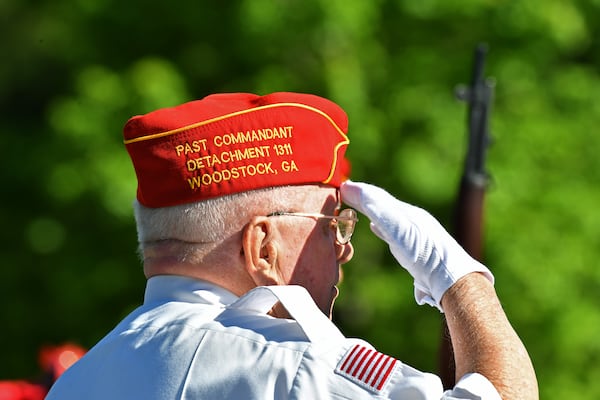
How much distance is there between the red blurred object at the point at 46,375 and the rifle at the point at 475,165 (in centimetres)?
187

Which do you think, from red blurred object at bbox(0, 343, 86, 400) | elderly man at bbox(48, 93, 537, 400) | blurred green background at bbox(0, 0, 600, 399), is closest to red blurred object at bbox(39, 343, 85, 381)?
red blurred object at bbox(0, 343, 86, 400)

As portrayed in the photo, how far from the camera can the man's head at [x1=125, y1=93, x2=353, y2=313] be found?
2248mm

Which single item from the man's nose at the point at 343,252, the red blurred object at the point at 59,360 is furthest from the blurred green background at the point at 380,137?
the man's nose at the point at 343,252

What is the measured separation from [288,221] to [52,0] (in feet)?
26.7

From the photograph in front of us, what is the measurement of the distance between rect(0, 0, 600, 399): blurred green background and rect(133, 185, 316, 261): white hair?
18.2 ft

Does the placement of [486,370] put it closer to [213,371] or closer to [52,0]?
[213,371]

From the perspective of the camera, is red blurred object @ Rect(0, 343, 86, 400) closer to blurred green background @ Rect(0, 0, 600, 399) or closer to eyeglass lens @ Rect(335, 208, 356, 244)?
eyeglass lens @ Rect(335, 208, 356, 244)

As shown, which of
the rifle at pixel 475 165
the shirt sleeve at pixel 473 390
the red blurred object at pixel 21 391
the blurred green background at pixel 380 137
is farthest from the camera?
the blurred green background at pixel 380 137

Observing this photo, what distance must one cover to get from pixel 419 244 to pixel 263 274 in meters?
0.37

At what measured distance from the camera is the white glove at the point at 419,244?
92.0 inches

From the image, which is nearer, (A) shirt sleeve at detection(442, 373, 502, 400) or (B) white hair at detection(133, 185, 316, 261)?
(A) shirt sleeve at detection(442, 373, 502, 400)

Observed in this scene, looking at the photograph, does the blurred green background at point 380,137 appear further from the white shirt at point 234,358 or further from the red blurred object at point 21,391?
the white shirt at point 234,358

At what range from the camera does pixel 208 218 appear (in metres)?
2.25

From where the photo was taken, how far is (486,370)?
207 centimetres
